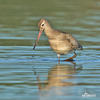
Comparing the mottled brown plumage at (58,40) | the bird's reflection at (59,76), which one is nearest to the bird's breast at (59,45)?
the mottled brown plumage at (58,40)

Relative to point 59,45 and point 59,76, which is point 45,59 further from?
point 59,76

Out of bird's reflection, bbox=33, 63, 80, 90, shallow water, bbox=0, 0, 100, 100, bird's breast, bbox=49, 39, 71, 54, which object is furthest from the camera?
bird's breast, bbox=49, 39, 71, 54

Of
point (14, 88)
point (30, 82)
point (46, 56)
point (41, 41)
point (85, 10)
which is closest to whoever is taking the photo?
point (14, 88)

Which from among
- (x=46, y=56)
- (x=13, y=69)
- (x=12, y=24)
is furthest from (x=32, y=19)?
(x=13, y=69)

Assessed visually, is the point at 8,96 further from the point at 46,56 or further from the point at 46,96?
the point at 46,56

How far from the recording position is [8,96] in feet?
27.4

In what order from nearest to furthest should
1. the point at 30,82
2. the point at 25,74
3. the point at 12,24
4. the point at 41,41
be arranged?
the point at 30,82 < the point at 25,74 < the point at 41,41 < the point at 12,24

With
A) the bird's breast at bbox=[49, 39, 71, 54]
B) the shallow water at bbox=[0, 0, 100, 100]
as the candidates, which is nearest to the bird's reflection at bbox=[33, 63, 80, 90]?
the shallow water at bbox=[0, 0, 100, 100]

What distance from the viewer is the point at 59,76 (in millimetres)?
10398

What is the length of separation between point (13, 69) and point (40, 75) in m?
0.83

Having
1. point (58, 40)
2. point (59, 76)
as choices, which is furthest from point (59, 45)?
point (59, 76)

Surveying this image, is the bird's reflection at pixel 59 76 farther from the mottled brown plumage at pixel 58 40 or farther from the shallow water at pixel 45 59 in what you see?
the mottled brown plumage at pixel 58 40

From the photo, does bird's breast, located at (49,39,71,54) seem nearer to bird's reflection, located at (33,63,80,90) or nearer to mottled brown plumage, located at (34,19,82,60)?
mottled brown plumage, located at (34,19,82,60)

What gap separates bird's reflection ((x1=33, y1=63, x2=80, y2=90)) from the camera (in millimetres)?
9500
